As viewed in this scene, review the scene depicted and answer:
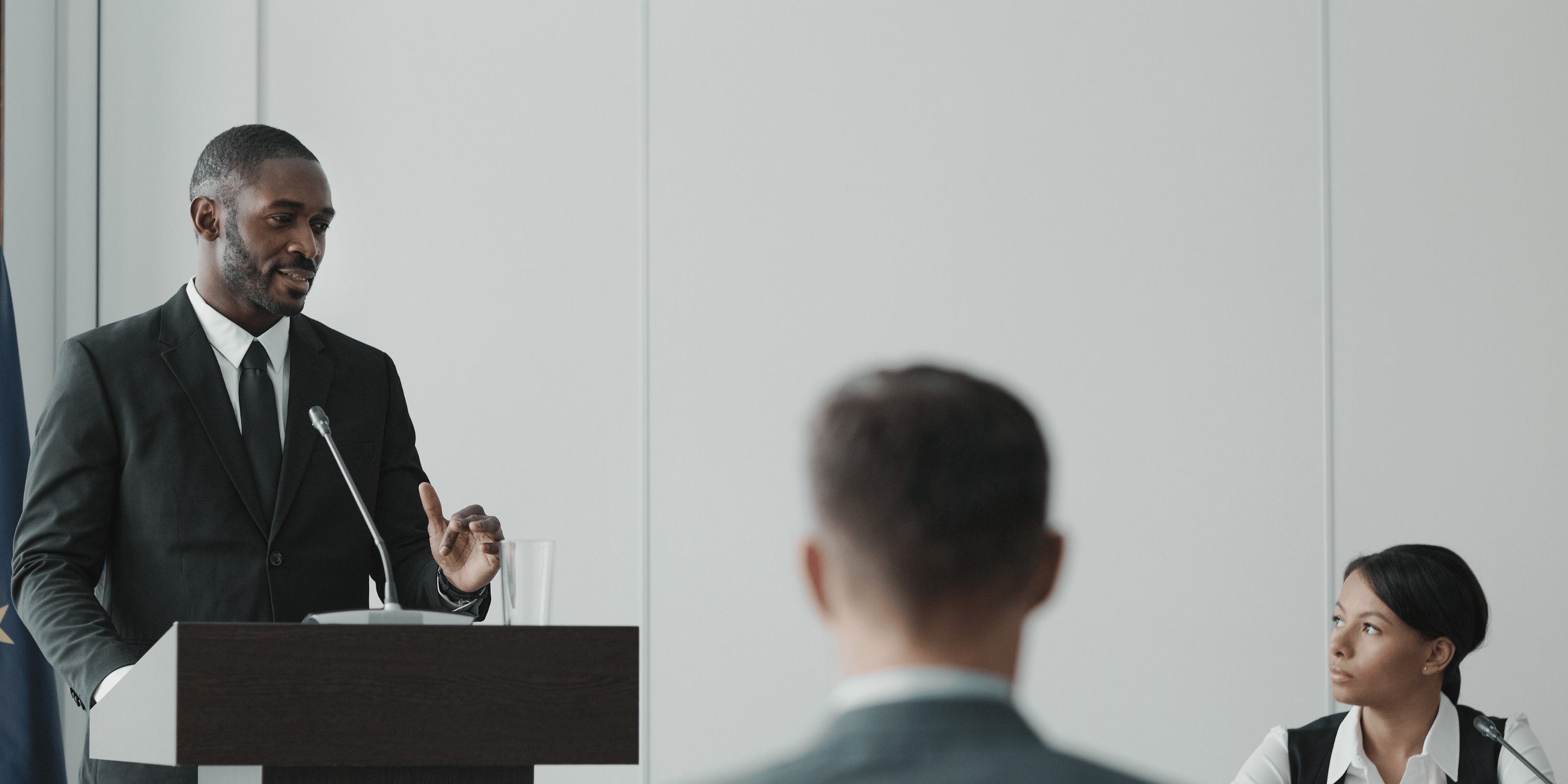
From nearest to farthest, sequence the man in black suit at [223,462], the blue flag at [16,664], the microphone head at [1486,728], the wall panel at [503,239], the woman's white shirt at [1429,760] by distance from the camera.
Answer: the man in black suit at [223,462], the microphone head at [1486,728], the woman's white shirt at [1429,760], the blue flag at [16,664], the wall panel at [503,239]

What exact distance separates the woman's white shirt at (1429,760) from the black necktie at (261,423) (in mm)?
1895

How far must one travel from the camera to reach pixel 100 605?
1775 mm

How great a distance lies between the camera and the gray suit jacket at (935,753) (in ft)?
2.22

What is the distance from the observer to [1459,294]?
3.72 metres

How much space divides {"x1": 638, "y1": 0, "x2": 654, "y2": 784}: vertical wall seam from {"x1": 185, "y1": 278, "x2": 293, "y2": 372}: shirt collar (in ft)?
5.85

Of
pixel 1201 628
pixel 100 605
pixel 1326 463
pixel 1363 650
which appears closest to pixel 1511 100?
pixel 1326 463

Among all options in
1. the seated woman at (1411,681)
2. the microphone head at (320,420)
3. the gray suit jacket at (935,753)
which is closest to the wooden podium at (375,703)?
the microphone head at (320,420)

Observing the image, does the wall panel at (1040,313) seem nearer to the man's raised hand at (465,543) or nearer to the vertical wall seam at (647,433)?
the vertical wall seam at (647,433)

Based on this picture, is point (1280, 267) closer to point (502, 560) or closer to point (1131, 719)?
point (1131, 719)

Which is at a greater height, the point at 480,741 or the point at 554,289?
the point at 554,289

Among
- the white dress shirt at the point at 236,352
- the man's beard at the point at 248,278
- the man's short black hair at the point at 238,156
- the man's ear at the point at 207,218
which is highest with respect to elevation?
the man's short black hair at the point at 238,156

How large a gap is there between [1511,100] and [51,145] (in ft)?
13.0

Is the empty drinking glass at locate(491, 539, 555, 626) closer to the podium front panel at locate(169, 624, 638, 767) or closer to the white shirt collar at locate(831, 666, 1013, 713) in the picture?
the podium front panel at locate(169, 624, 638, 767)

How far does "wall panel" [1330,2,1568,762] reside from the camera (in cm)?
366
